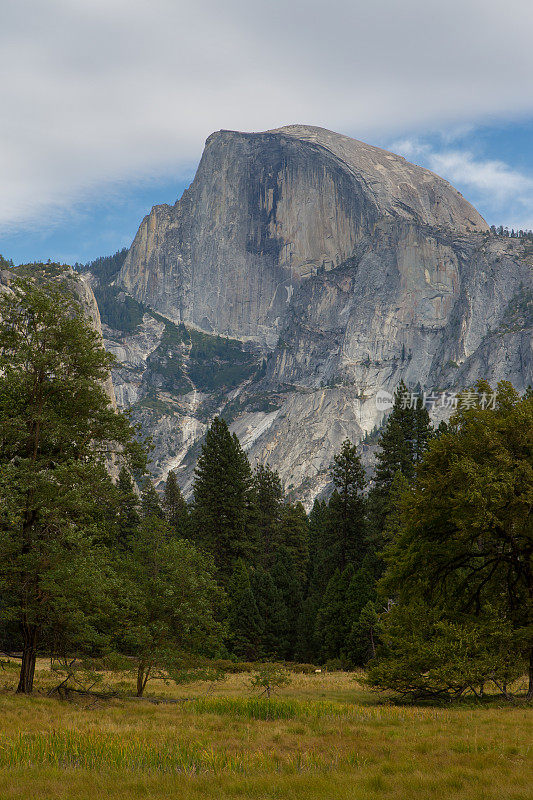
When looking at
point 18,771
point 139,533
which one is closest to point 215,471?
point 139,533

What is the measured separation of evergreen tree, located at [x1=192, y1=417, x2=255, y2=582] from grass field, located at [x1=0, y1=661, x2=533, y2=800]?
1572 inches

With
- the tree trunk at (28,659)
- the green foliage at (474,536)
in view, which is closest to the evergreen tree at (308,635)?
the green foliage at (474,536)

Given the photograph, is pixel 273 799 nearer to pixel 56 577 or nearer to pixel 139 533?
pixel 56 577

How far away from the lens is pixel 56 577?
1834cm

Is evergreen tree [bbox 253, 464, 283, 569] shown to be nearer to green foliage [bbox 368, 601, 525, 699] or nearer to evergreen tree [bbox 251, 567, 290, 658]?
evergreen tree [bbox 251, 567, 290, 658]

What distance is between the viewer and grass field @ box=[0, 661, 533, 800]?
913 cm

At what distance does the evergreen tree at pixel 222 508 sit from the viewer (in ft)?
189

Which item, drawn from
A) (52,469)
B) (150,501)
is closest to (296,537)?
(150,501)

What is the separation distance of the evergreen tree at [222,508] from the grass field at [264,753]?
39934 millimetres

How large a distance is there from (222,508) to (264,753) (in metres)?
47.6

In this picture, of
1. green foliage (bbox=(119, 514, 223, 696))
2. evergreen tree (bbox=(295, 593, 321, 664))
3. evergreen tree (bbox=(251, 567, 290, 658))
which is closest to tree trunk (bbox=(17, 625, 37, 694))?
green foliage (bbox=(119, 514, 223, 696))

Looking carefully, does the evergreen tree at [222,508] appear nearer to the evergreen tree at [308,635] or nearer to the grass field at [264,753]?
the evergreen tree at [308,635]

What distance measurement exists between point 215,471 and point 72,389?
39.5 meters

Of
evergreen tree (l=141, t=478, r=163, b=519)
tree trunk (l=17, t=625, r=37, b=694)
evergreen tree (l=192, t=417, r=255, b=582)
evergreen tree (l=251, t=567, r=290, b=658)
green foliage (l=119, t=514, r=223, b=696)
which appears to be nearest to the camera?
tree trunk (l=17, t=625, r=37, b=694)
